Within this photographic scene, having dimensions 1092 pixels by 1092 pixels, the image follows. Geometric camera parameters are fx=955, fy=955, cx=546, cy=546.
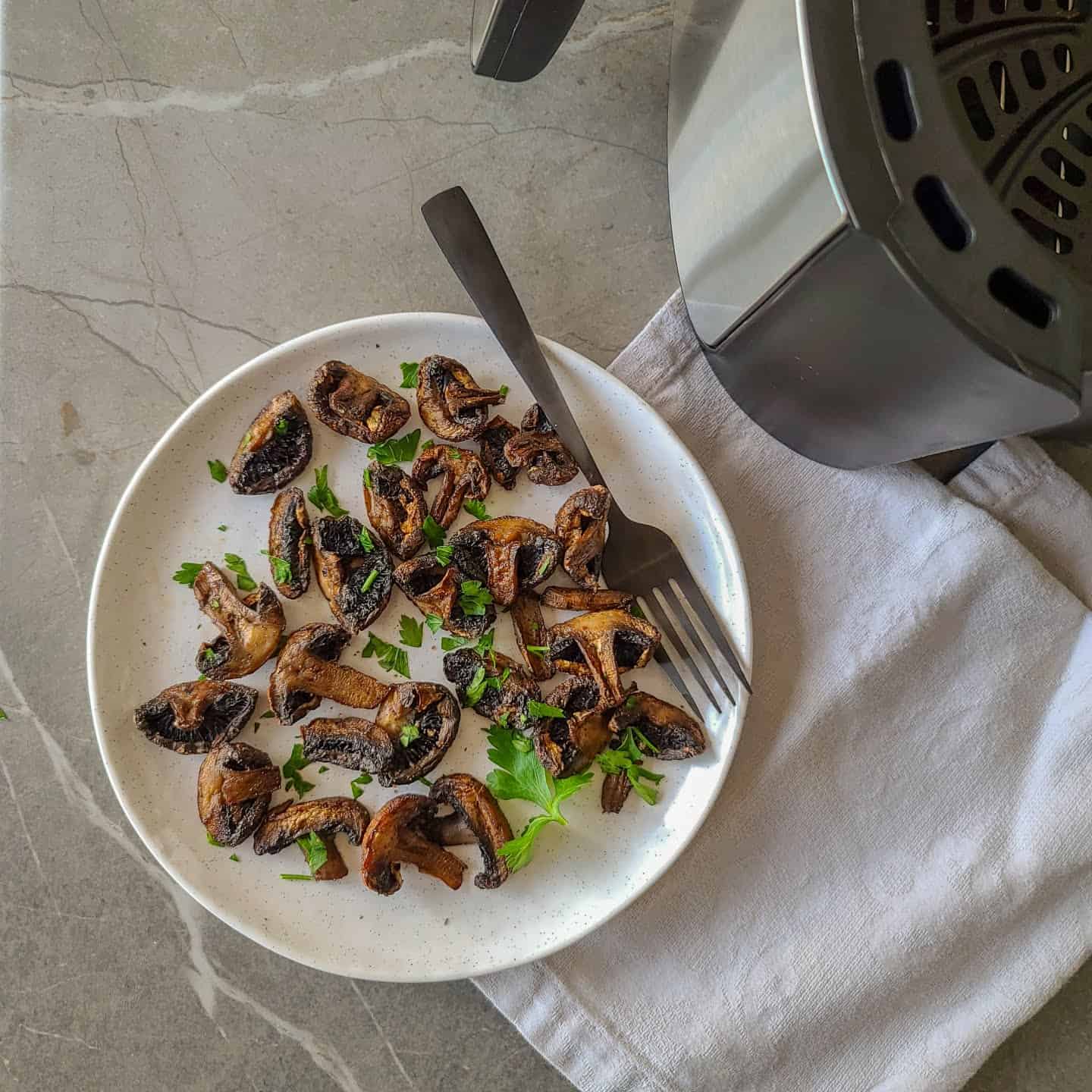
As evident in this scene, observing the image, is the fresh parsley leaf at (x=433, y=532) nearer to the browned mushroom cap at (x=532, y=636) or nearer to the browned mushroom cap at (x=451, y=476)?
the browned mushroom cap at (x=451, y=476)

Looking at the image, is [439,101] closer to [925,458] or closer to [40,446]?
[40,446]

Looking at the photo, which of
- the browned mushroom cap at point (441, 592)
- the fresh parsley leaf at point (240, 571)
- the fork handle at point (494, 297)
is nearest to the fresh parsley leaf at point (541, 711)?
the browned mushroom cap at point (441, 592)

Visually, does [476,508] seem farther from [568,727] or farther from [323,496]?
[568,727]

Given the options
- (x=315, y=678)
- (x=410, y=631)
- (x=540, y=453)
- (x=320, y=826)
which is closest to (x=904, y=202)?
(x=540, y=453)

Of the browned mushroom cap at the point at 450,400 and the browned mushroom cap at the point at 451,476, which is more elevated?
the browned mushroom cap at the point at 450,400

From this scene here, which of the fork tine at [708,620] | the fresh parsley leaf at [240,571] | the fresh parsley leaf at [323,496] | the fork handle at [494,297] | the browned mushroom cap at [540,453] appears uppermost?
the fork handle at [494,297]

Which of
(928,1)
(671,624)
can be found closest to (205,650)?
(671,624)
